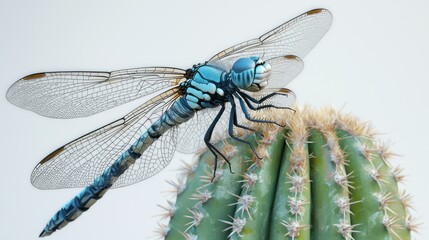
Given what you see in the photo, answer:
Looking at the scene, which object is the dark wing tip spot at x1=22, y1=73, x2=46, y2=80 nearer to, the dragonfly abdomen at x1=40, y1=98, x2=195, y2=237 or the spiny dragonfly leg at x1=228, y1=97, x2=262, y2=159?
the dragonfly abdomen at x1=40, y1=98, x2=195, y2=237

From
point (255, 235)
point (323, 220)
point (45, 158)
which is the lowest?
point (255, 235)

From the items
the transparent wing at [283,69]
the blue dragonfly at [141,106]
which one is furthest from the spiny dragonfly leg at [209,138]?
the transparent wing at [283,69]

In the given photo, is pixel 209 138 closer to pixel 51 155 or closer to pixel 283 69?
pixel 283 69

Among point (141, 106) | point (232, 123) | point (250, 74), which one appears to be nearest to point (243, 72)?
point (250, 74)

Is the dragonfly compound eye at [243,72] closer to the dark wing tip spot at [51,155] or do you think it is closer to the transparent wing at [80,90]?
the transparent wing at [80,90]

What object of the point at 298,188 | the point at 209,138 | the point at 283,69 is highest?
the point at 283,69

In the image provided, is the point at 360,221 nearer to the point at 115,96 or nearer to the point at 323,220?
the point at 323,220

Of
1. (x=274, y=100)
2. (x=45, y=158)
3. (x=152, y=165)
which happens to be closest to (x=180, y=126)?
(x=152, y=165)

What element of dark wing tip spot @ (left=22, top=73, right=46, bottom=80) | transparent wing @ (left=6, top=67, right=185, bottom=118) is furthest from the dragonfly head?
dark wing tip spot @ (left=22, top=73, right=46, bottom=80)
